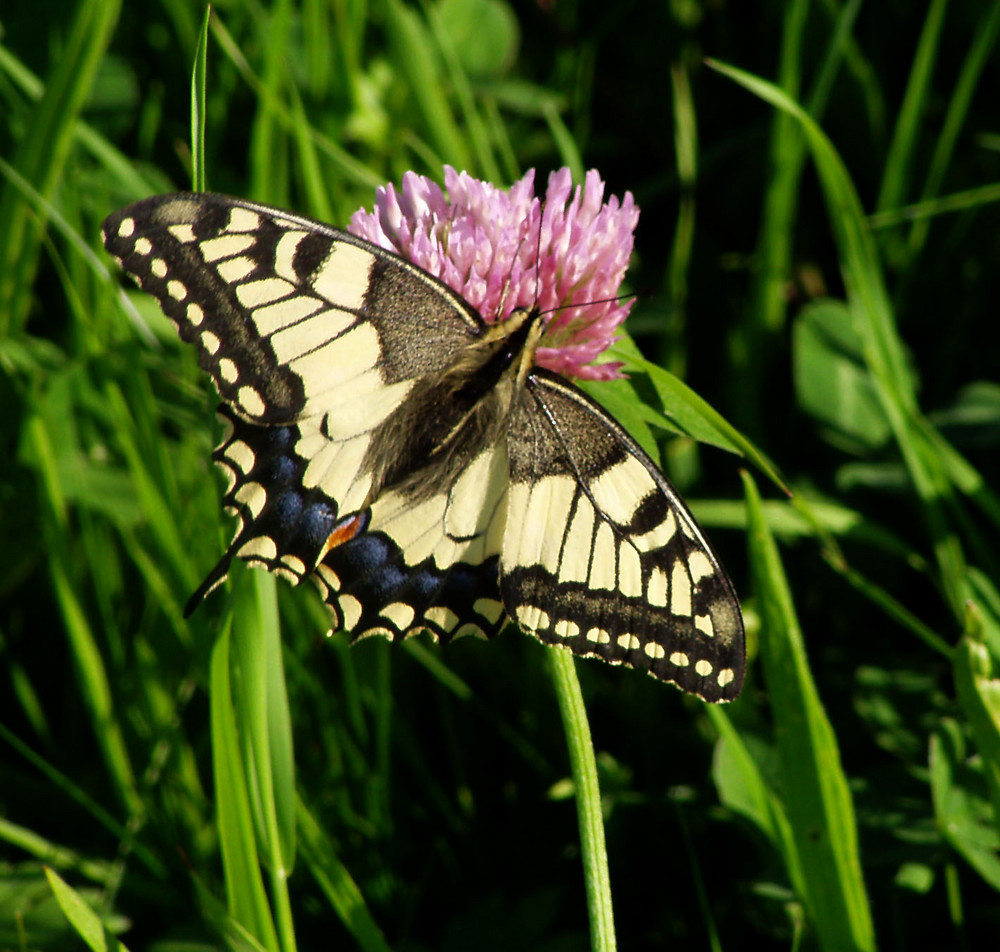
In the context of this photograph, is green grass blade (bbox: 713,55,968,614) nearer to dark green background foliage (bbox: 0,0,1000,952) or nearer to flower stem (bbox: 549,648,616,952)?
dark green background foliage (bbox: 0,0,1000,952)

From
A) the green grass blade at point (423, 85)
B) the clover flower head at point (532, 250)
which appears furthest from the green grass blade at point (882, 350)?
the green grass blade at point (423, 85)

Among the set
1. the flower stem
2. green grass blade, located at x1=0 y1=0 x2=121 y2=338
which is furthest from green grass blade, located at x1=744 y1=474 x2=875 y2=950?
green grass blade, located at x1=0 y1=0 x2=121 y2=338

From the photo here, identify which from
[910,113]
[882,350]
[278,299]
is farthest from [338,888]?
[910,113]

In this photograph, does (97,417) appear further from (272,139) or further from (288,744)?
(288,744)

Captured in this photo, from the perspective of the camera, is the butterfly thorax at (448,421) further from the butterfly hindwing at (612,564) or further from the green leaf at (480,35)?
the green leaf at (480,35)

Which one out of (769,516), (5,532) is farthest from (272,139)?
(769,516)
